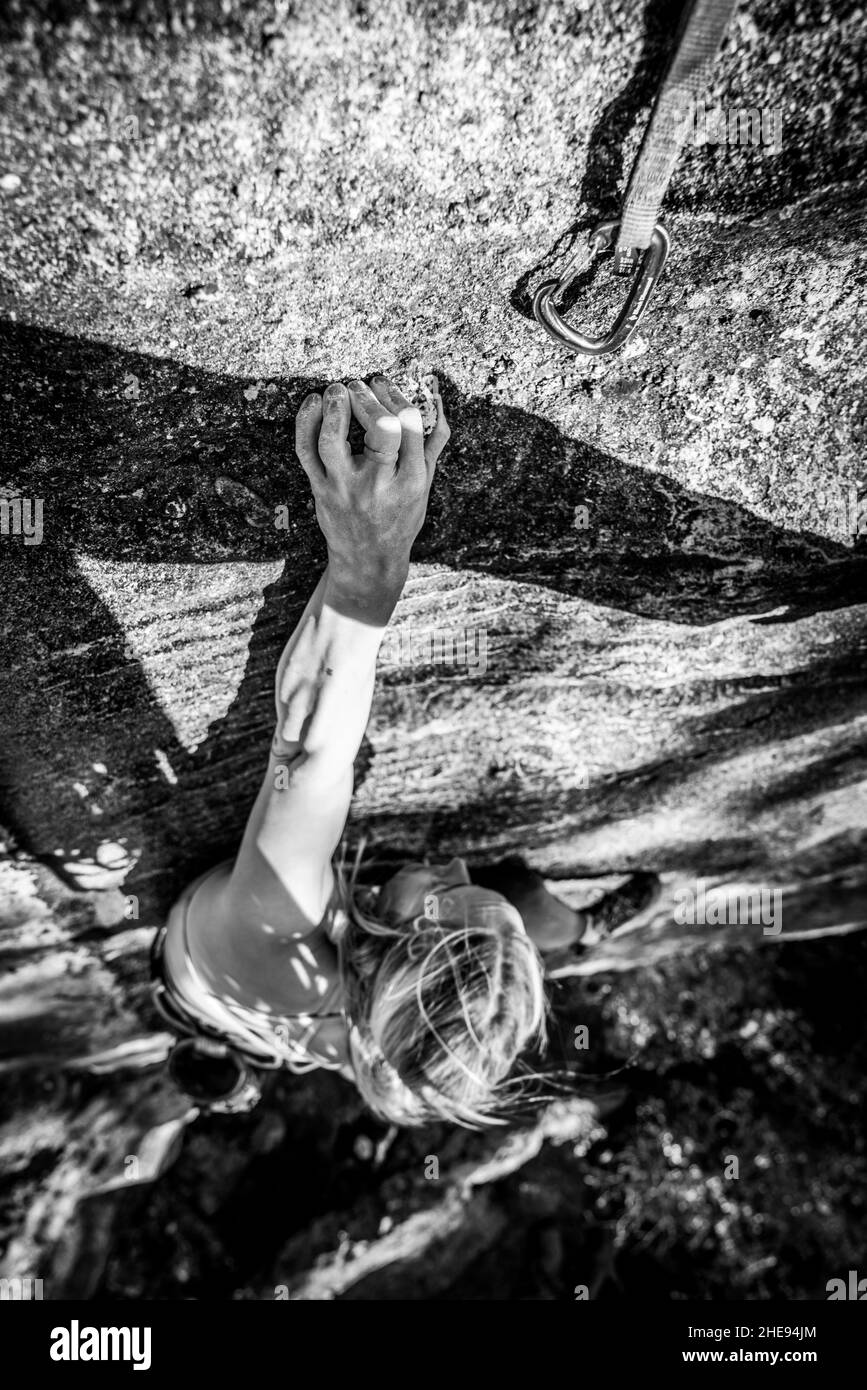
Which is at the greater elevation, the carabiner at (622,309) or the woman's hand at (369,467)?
the carabiner at (622,309)

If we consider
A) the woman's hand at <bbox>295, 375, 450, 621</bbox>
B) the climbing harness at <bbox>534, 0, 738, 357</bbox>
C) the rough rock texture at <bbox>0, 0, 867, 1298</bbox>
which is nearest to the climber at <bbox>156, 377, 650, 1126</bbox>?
the woman's hand at <bbox>295, 375, 450, 621</bbox>

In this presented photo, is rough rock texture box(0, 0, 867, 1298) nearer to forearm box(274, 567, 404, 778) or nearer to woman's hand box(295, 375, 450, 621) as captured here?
woman's hand box(295, 375, 450, 621)

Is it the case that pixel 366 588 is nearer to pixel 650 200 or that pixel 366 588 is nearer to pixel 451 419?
pixel 451 419

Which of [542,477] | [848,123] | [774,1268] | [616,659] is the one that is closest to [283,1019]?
[616,659]

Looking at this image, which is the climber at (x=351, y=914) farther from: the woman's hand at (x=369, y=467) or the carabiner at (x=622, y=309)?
the carabiner at (x=622, y=309)

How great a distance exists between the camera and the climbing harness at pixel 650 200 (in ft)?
3.20

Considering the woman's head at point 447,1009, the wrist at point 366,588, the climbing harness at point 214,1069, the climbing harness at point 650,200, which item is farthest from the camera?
the climbing harness at point 214,1069

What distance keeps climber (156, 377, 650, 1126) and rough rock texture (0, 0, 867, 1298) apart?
17 centimetres

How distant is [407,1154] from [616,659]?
10.9 feet

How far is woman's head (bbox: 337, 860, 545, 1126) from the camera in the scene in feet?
5.92

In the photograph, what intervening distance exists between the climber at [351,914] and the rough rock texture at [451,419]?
17 cm

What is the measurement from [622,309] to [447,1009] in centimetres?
159

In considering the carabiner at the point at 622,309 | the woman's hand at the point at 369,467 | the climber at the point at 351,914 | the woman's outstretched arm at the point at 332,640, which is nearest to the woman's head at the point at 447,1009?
the climber at the point at 351,914
